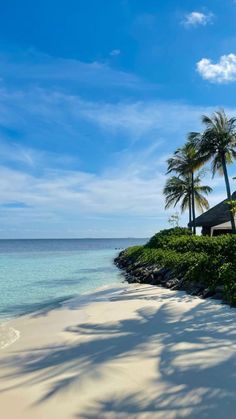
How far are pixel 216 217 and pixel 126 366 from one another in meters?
22.4

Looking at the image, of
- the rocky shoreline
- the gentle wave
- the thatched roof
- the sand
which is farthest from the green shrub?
the gentle wave

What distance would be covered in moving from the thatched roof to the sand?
1785 cm

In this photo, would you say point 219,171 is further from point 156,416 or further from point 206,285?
point 156,416

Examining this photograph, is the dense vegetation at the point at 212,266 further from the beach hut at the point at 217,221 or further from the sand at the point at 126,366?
the beach hut at the point at 217,221

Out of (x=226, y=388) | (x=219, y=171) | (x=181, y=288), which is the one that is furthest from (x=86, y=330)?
(x=219, y=171)

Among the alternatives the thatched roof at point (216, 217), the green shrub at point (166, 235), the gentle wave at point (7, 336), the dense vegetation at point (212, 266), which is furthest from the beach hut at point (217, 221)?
the gentle wave at point (7, 336)

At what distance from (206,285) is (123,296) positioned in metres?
2.67

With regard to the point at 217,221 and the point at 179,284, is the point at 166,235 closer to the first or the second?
the point at 217,221

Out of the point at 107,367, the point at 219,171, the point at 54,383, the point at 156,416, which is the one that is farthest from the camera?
the point at 219,171

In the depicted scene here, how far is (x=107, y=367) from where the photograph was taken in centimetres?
530

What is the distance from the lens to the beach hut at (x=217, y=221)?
2598 cm

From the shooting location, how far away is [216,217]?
26562 millimetres

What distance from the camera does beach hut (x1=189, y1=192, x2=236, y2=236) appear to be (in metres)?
26.0

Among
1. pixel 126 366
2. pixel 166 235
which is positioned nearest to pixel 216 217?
pixel 166 235
